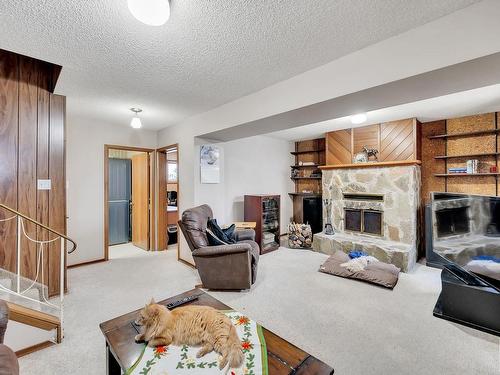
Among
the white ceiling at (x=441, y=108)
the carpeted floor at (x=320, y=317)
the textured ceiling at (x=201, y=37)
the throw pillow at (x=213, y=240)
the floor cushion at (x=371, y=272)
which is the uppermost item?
the white ceiling at (x=441, y=108)

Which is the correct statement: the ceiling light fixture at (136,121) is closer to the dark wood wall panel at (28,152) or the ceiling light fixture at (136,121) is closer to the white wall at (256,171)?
the dark wood wall panel at (28,152)

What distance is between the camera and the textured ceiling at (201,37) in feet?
4.76

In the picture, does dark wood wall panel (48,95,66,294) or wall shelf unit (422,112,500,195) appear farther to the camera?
wall shelf unit (422,112,500,195)

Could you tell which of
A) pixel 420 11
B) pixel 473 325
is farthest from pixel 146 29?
pixel 473 325

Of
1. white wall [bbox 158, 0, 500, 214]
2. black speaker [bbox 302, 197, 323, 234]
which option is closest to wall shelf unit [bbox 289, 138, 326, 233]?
black speaker [bbox 302, 197, 323, 234]

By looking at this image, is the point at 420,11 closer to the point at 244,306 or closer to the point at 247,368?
the point at 247,368

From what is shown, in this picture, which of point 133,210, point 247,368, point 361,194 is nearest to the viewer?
point 247,368

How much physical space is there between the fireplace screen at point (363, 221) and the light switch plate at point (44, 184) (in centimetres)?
487

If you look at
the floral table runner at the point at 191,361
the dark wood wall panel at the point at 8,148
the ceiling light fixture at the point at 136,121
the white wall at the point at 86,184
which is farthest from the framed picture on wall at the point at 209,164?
the floral table runner at the point at 191,361

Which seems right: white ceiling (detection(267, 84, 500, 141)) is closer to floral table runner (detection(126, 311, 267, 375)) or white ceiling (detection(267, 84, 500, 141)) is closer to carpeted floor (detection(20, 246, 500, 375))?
carpeted floor (detection(20, 246, 500, 375))

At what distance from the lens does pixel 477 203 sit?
2178 millimetres

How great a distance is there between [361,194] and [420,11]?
3.50m

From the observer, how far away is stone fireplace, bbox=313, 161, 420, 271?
12.9 feet

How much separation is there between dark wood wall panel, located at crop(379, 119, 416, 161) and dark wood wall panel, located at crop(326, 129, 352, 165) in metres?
0.61
